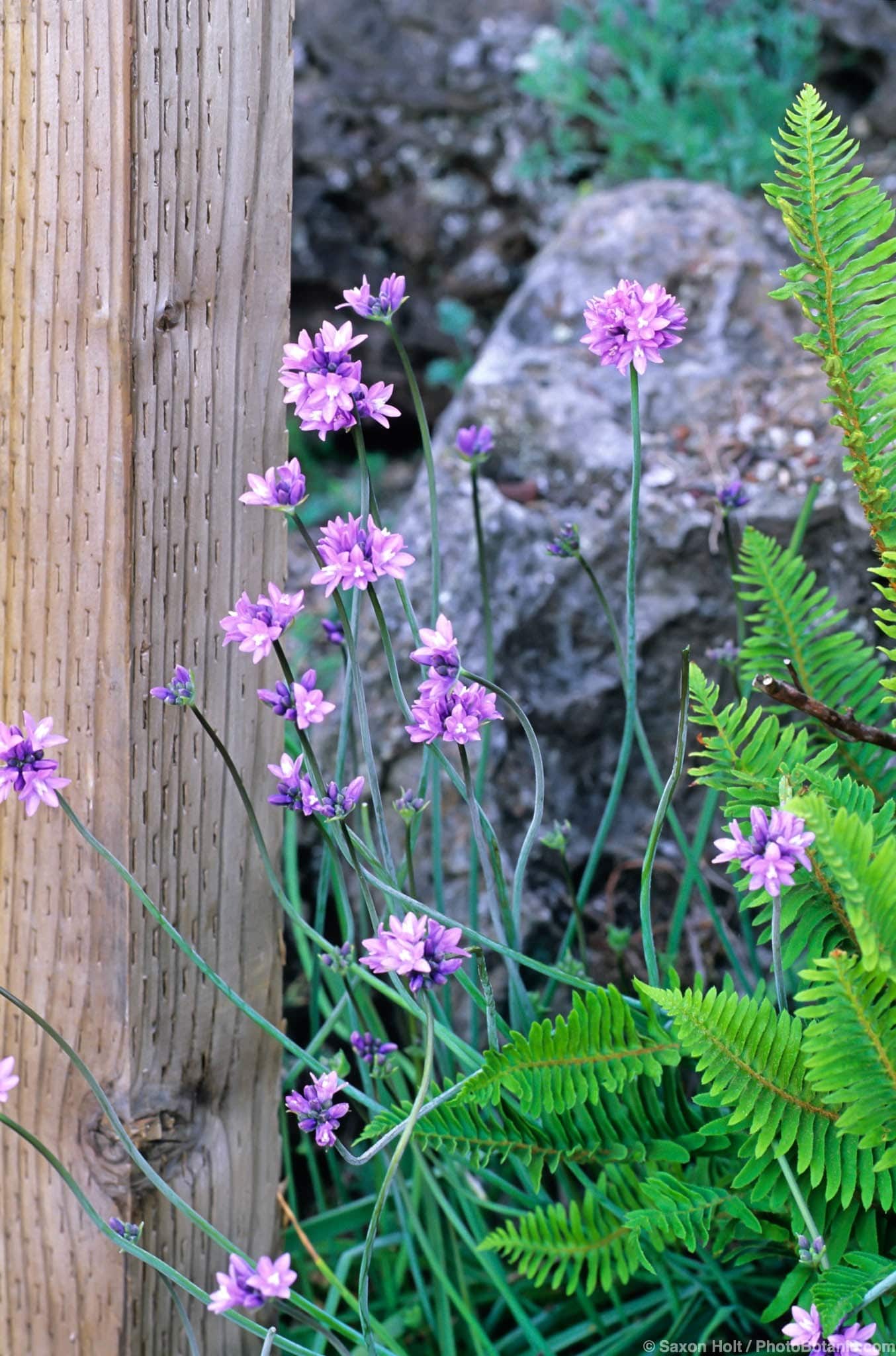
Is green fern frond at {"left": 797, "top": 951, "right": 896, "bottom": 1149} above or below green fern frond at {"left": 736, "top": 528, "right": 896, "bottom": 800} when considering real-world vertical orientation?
below

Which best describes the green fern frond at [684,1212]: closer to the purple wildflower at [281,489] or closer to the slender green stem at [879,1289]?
the slender green stem at [879,1289]

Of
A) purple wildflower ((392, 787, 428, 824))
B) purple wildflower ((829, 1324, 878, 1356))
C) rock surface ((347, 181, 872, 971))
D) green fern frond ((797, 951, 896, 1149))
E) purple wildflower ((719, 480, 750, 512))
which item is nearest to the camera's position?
purple wildflower ((829, 1324, 878, 1356))

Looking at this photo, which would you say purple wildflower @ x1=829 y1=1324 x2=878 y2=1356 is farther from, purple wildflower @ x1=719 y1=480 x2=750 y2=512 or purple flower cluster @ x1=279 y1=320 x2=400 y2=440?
purple wildflower @ x1=719 y1=480 x2=750 y2=512

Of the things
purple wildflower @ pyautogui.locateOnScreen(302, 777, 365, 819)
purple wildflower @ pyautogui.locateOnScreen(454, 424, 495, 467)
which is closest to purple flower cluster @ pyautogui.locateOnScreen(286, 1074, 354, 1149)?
purple wildflower @ pyautogui.locateOnScreen(302, 777, 365, 819)

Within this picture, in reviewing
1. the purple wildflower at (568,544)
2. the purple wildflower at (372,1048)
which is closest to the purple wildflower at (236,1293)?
the purple wildflower at (372,1048)

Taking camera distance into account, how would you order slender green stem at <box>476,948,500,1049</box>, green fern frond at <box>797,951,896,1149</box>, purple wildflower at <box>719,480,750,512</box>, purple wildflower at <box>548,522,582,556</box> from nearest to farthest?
green fern frond at <box>797,951,896,1149</box>
slender green stem at <box>476,948,500,1049</box>
purple wildflower at <box>548,522,582,556</box>
purple wildflower at <box>719,480,750,512</box>

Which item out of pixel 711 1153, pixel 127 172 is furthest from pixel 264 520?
pixel 711 1153
